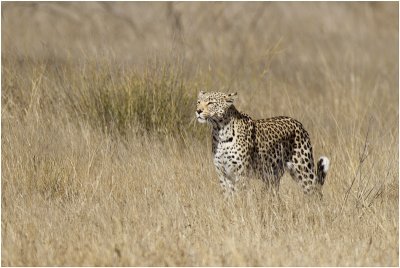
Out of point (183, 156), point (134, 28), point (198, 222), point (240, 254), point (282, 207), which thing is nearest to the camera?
point (240, 254)

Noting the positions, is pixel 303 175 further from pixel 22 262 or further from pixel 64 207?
pixel 22 262

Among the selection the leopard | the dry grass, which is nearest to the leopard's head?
the leopard

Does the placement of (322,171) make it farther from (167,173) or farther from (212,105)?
(167,173)

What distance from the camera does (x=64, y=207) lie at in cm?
758

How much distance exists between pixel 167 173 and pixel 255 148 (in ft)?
2.41

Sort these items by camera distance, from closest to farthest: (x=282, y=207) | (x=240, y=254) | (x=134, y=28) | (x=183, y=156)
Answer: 1. (x=240, y=254)
2. (x=282, y=207)
3. (x=183, y=156)
4. (x=134, y=28)

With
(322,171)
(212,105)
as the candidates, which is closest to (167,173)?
(212,105)

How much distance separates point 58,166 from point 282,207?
185cm

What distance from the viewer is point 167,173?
26.8 ft

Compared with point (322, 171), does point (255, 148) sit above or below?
above

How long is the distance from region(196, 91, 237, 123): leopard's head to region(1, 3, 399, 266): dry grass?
503mm

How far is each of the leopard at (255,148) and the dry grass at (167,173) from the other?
0.41 ft

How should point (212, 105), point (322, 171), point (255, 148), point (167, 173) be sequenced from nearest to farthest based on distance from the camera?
point (212, 105) < point (167, 173) < point (255, 148) < point (322, 171)

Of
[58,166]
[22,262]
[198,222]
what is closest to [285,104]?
[58,166]
